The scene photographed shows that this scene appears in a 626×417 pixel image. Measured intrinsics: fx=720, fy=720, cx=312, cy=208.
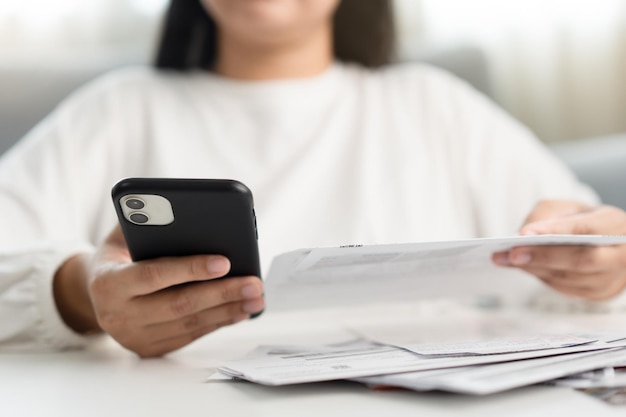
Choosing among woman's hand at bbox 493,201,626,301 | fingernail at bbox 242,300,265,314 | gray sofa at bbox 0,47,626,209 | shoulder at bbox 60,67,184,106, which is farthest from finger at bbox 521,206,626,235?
shoulder at bbox 60,67,184,106

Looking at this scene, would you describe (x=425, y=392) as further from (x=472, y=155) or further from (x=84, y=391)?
(x=472, y=155)

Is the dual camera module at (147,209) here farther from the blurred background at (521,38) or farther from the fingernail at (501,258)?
the blurred background at (521,38)

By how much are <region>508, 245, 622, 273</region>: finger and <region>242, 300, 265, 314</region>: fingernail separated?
256mm

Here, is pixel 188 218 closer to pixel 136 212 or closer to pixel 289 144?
pixel 136 212

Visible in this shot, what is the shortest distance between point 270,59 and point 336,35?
210 mm

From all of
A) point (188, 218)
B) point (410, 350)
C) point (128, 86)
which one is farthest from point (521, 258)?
point (128, 86)

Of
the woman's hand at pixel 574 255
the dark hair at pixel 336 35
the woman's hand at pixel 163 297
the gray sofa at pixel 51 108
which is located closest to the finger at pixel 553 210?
the woman's hand at pixel 574 255

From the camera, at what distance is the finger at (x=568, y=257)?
2.34ft

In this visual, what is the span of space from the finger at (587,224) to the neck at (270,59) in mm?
574

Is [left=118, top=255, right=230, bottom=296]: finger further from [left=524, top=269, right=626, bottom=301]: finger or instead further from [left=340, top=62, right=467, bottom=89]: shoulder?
[left=340, top=62, right=467, bottom=89]: shoulder

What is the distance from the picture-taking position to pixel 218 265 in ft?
1.91

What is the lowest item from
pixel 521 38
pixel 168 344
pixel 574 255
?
pixel 168 344

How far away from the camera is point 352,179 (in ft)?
3.55

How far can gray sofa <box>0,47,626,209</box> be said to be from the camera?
122 centimetres
